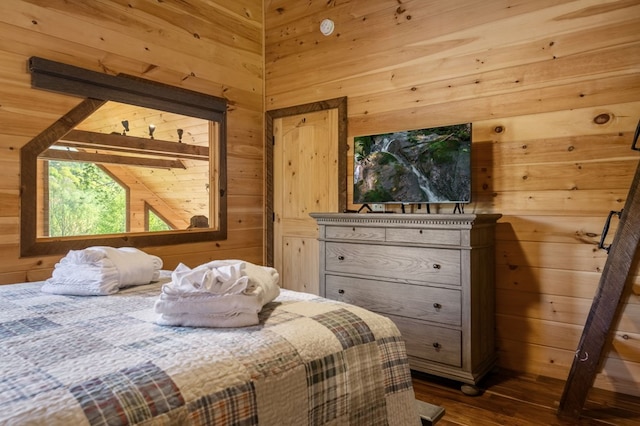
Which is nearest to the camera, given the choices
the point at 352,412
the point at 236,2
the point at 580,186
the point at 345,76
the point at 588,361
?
the point at 352,412

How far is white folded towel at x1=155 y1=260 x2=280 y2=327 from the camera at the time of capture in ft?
4.09

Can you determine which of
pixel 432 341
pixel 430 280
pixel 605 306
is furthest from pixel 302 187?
pixel 605 306

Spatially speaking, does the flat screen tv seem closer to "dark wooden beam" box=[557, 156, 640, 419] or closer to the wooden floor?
"dark wooden beam" box=[557, 156, 640, 419]

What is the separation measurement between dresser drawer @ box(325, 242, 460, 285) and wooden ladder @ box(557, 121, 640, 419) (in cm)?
67

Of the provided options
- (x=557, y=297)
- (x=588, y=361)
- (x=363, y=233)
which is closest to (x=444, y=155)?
(x=363, y=233)

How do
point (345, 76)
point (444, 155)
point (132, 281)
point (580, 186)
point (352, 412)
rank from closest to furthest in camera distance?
point (352, 412), point (132, 281), point (580, 186), point (444, 155), point (345, 76)

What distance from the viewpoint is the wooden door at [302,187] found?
365 cm

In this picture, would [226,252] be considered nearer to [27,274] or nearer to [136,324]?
[27,274]

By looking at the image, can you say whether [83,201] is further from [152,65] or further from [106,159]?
[152,65]

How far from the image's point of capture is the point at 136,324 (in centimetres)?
127

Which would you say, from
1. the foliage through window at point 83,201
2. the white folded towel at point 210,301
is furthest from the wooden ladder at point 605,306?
the foliage through window at point 83,201

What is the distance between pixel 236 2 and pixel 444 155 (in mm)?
2415

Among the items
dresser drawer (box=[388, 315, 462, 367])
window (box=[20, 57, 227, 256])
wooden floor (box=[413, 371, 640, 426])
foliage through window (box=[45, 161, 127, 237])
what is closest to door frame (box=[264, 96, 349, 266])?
window (box=[20, 57, 227, 256])

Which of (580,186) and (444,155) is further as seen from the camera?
(444,155)
